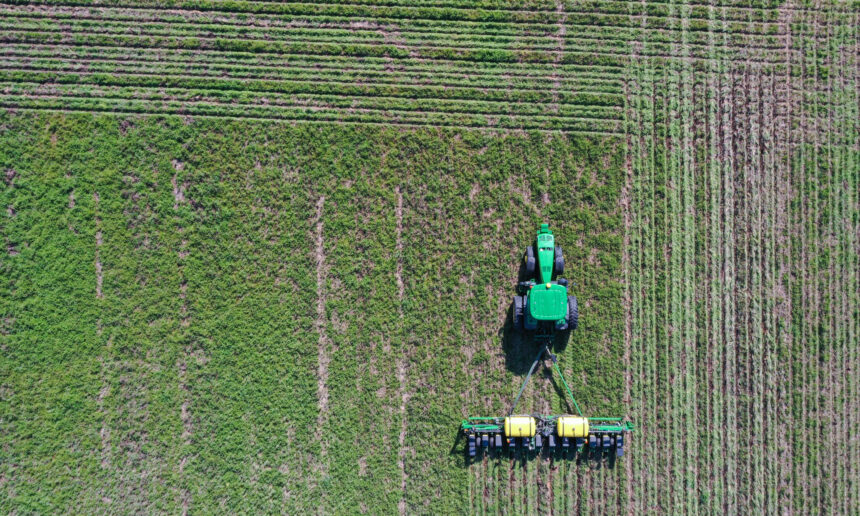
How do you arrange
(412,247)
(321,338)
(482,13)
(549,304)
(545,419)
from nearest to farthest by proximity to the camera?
(549,304) < (545,419) < (321,338) < (412,247) < (482,13)

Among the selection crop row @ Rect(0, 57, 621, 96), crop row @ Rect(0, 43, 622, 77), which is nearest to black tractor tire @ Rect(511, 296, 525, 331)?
crop row @ Rect(0, 57, 621, 96)

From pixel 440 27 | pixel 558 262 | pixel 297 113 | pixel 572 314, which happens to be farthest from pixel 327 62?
pixel 572 314

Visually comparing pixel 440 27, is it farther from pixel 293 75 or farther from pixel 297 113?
pixel 297 113

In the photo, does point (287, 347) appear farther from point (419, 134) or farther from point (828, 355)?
point (828, 355)

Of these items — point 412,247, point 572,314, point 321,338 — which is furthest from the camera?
point 412,247

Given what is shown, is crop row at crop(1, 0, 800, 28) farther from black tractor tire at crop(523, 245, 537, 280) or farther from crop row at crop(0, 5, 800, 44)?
black tractor tire at crop(523, 245, 537, 280)

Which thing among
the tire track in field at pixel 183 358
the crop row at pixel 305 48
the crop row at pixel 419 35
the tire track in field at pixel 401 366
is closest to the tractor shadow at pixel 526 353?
the tire track in field at pixel 401 366

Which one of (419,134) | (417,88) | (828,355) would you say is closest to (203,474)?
(419,134)

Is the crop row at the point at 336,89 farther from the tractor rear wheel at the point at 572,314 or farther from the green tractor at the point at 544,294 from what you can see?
the tractor rear wheel at the point at 572,314
